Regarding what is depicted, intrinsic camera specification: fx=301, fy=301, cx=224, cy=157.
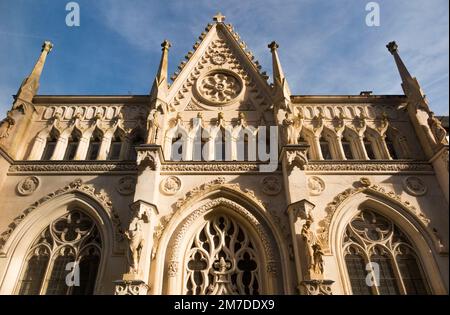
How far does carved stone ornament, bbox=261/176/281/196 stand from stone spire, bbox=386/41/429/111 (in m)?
8.42

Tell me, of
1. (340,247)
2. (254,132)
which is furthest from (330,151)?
(340,247)

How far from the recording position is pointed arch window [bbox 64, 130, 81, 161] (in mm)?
14520

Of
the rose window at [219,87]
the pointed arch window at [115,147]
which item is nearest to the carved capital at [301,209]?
the rose window at [219,87]

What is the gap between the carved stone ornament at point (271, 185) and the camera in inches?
490

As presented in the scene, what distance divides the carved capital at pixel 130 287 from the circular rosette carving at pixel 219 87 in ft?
31.0

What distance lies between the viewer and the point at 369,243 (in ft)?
39.2

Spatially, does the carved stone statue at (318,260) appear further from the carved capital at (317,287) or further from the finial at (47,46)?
the finial at (47,46)

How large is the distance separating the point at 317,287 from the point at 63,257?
9.45m

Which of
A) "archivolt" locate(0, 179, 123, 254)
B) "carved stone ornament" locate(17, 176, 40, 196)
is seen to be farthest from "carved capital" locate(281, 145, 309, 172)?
"carved stone ornament" locate(17, 176, 40, 196)

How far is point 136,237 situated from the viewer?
10305mm

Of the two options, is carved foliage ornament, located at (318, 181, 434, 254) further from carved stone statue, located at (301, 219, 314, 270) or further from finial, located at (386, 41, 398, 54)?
finial, located at (386, 41, 398, 54)

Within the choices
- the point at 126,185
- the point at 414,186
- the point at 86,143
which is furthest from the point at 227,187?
the point at 414,186
